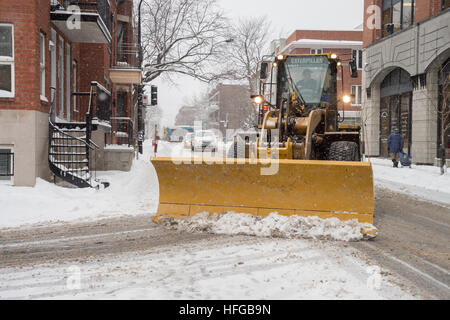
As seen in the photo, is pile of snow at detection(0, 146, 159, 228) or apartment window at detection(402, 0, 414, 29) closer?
pile of snow at detection(0, 146, 159, 228)

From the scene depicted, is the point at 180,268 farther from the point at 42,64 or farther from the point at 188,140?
the point at 188,140

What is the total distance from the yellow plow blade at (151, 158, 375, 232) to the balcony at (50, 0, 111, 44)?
682 centimetres

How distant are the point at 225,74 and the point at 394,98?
10.9 meters

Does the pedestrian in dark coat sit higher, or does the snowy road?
the pedestrian in dark coat

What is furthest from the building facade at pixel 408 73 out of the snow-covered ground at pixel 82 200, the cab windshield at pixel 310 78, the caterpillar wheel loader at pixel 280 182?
the caterpillar wheel loader at pixel 280 182

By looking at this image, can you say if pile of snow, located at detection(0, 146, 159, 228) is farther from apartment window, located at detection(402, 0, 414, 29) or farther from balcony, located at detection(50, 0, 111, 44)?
apartment window, located at detection(402, 0, 414, 29)

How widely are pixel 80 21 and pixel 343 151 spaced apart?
8011 mm

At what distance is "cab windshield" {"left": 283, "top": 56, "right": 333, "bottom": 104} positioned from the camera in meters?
9.62

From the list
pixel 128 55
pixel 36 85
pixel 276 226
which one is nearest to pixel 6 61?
pixel 36 85

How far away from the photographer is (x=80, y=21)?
40.2 feet

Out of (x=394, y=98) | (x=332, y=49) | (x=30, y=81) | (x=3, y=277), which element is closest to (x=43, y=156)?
(x=30, y=81)

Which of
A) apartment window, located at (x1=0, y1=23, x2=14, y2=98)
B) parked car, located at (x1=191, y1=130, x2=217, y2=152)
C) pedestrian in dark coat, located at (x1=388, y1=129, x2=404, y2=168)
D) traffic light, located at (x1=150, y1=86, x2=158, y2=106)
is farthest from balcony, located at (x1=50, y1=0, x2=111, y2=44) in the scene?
parked car, located at (x1=191, y1=130, x2=217, y2=152)
